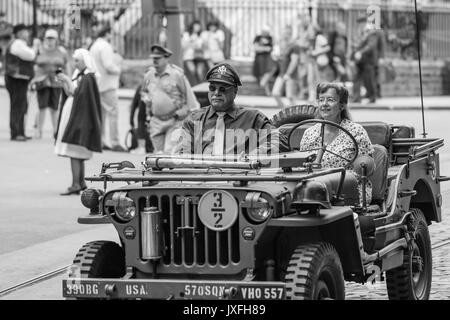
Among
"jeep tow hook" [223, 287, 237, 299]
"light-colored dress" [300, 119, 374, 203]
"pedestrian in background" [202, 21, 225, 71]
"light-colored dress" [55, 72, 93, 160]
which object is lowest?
"jeep tow hook" [223, 287, 237, 299]

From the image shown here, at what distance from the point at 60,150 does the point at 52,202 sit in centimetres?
70

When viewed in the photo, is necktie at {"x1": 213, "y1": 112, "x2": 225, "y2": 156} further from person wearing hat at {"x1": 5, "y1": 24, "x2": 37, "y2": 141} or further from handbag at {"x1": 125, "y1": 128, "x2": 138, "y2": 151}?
person wearing hat at {"x1": 5, "y1": 24, "x2": 37, "y2": 141}

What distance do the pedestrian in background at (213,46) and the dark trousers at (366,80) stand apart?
3218 millimetres

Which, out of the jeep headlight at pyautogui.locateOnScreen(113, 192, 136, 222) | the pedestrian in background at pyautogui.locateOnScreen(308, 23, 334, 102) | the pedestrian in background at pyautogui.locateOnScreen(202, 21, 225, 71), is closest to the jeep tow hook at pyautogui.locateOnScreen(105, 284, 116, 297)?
the jeep headlight at pyautogui.locateOnScreen(113, 192, 136, 222)

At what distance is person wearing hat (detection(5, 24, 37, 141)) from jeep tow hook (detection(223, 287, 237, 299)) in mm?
15356

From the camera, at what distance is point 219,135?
862 centimetres

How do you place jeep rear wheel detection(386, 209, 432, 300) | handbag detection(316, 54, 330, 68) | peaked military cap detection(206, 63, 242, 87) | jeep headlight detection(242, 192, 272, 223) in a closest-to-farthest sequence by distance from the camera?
jeep headlight detection(242, 192, 272, 223) → peaked military cap detection(206, 63, 242, 87) → jeep rear wheel detection(386, 209, 432, 300) → handbag detection(316, 54, 330, 68)

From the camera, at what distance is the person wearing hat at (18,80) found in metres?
22.0

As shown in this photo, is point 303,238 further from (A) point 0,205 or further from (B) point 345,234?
(A) point 0,205

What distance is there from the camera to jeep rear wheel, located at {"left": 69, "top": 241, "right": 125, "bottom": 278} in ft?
24.8

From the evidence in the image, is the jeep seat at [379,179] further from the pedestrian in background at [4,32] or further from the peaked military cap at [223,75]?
the pedestrian in background at [4,32]

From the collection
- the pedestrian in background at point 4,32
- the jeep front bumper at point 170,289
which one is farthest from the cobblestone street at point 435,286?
the pedestrian in background at point 4,32

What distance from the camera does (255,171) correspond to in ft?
25.1
